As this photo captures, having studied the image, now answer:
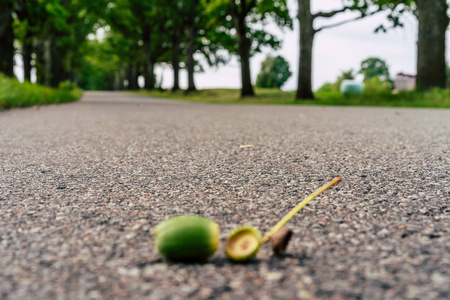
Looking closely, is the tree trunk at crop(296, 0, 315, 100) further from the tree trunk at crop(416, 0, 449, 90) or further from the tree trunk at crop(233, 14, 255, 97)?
the tree trunk at crop(233, 14, 255, 97)

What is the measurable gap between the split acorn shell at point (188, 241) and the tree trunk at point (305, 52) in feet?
46.0

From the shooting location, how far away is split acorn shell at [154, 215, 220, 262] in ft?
4.20

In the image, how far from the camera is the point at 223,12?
21703 mm

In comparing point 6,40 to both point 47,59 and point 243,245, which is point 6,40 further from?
point 243,245

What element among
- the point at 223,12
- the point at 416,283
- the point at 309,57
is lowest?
the point at 416,283

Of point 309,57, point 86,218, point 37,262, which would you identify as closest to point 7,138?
point 86,218

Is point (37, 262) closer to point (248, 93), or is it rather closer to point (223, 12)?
point (248, 93)

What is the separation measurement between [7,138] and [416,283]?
445 cm

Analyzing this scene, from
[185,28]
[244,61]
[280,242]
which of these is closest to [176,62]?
[185,28]

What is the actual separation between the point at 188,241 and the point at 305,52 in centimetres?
1431

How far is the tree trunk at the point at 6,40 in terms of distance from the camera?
1268 centimetres

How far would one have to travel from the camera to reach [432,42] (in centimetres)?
1266

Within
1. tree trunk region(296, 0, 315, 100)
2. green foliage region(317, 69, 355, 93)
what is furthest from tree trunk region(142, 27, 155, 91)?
tree trunk region(296, 0, 315, 100)

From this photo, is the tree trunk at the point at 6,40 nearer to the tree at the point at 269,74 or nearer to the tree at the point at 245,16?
the tree at the point at 245,16
